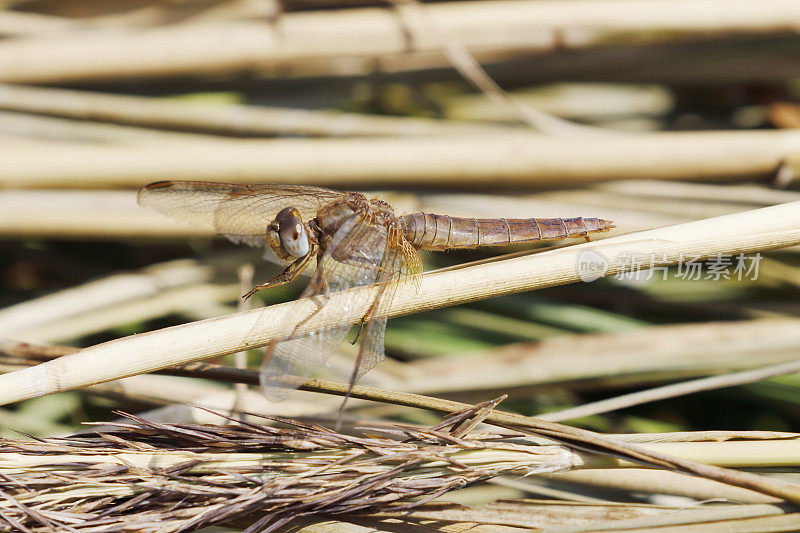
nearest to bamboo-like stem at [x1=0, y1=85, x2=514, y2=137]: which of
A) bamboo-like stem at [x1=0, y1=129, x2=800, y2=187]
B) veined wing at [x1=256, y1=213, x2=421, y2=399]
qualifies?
bamboo-like stem at [x1=0, y1=129, x2=800, y2=187]

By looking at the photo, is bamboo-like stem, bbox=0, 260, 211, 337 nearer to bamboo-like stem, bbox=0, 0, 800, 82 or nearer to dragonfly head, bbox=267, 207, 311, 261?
dragonfly head, bbox=267, 207, 311, 261

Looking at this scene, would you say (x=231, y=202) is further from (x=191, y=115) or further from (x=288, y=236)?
(x=191, y=115)

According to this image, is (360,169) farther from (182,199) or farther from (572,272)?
(572,272)

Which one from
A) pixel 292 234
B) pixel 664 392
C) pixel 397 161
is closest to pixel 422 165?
pixel 397 161

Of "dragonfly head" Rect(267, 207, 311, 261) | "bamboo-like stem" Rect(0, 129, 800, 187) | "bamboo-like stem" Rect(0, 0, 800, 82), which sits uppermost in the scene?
"bamboo-like stem" Rect(0, 0, 800, 82)

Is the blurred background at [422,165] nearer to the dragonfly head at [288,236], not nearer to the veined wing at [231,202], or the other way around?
the veined wing at [231,202]

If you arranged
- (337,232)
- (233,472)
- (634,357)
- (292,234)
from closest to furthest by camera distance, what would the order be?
(233,472) → (292,234) → (337,232) → (634,357)
